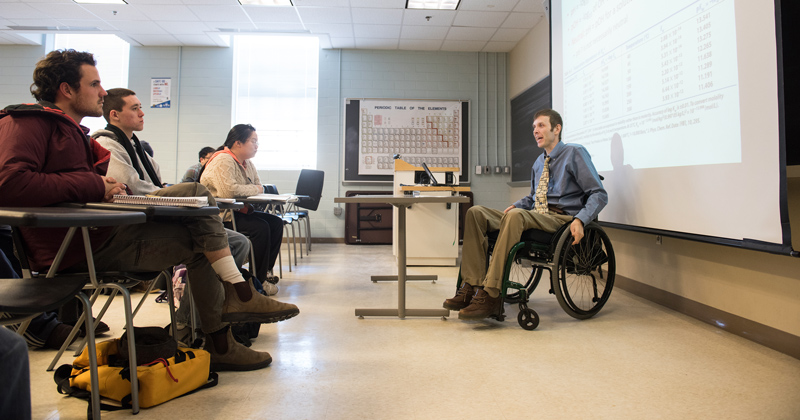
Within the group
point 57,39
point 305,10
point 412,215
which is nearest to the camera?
point 412,215

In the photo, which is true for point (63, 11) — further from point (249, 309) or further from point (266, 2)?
point (249, 309)

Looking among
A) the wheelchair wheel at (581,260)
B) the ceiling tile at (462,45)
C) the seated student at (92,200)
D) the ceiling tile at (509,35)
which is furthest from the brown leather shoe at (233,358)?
the ceiling tile at (462,45)

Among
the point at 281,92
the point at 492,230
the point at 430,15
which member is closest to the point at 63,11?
the point at 281,92

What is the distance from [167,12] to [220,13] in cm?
60

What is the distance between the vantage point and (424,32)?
5898 mm

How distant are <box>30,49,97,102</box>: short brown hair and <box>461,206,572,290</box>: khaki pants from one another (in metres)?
1.85

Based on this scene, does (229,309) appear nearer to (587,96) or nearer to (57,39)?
(587,96)

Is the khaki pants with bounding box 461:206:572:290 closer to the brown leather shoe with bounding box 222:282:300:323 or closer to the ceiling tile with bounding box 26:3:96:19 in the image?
the brown leather shoe with bounding box 222:282:300:323

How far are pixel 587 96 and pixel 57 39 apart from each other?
727 cm

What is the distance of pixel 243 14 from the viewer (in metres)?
5.41

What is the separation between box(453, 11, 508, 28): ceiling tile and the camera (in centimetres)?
528

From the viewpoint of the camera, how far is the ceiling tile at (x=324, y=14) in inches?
206

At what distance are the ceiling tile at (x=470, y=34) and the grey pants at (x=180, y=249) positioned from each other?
4.93 meters

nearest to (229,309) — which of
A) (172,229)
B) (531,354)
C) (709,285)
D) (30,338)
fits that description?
(172,229)
